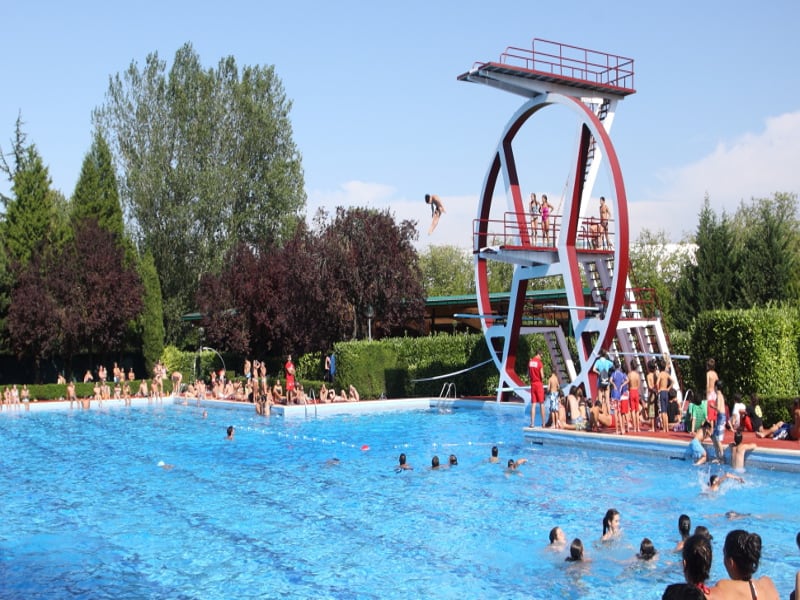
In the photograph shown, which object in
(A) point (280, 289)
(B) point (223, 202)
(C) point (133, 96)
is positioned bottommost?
(A) point (280, 289)

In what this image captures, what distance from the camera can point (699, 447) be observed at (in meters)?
15.5

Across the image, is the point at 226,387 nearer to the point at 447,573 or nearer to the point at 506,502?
the point at 506,502

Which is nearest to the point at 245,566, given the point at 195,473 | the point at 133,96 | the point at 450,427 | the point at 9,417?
the point at 195,473

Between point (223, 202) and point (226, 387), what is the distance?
15.8 metres

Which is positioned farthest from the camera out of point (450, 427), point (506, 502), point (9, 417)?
point (9, 417)

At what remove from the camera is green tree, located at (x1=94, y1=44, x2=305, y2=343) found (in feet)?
152

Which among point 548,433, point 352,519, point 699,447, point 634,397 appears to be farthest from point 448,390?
point 352,519

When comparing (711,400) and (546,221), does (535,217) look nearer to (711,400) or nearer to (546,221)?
(546,221)

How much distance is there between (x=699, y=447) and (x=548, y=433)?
4308 millimetres

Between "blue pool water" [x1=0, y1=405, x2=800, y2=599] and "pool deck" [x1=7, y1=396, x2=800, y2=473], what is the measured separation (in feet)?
1.04

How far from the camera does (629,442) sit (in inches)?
683

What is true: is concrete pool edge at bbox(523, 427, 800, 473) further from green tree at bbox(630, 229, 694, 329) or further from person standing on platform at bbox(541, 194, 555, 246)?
green tree at bbox(630, 229, 694, 329)

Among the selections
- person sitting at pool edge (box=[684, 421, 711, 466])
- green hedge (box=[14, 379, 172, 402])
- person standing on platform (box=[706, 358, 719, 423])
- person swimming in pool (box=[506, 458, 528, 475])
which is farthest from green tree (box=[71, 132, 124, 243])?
person sitting at pool edge (box=[684, 421, 711, 466])

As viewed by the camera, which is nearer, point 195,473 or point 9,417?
point 195,473
